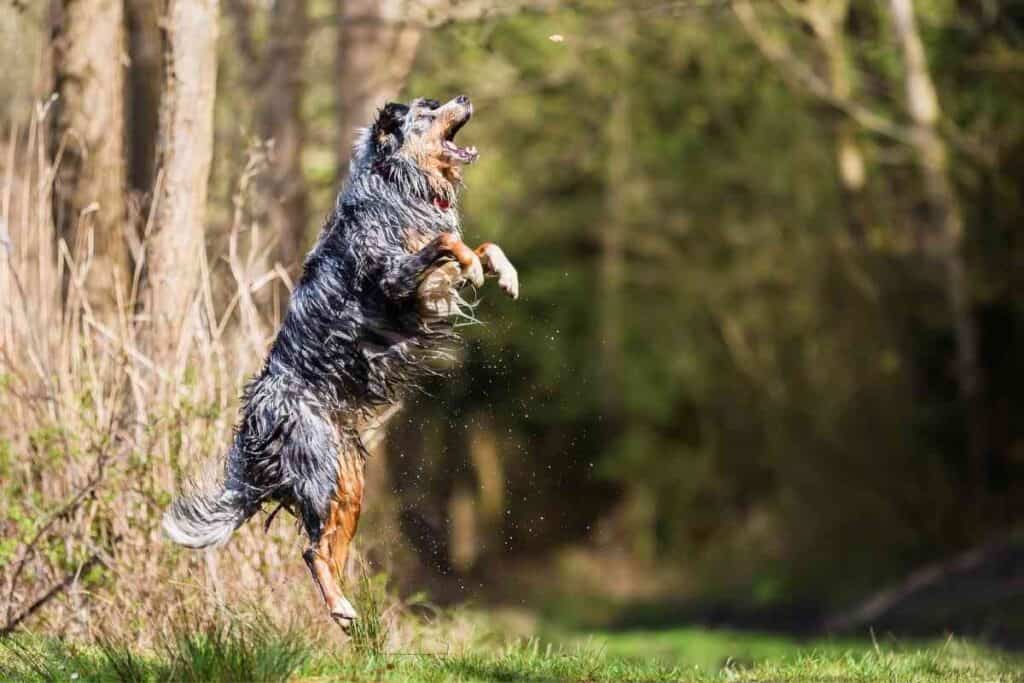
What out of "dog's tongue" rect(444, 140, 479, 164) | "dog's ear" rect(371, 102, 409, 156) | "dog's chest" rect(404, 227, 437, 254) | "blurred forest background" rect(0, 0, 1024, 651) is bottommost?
"blurred forest background" rect(0, 0, 1024, 651)

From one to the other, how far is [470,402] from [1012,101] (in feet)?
22.0

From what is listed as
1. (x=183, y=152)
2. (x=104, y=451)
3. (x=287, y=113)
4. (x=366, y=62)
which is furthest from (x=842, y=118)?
(x=104, y=451)

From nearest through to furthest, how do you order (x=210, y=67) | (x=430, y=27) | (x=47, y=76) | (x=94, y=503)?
(x=94, y=503), (x=210, y=67), (x=47, y=76), (x=430, y=27)

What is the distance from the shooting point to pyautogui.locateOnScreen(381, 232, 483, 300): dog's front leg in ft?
20.9

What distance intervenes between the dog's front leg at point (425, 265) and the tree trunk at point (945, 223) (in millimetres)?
11486

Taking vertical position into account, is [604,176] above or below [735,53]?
below

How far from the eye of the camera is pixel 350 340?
6719 mm

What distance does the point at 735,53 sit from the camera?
871 inches

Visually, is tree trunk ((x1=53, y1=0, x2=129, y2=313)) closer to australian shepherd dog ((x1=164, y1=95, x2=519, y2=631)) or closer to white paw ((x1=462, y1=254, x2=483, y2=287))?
australian shepherd dog ((x1=164, y1=95, x2=519, y2=631))

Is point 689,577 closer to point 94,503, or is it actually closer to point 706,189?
point 706,189

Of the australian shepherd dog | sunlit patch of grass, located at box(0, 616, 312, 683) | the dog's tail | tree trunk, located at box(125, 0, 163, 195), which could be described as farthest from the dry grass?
tree trunk, located at box(125, 0, 163, 195)

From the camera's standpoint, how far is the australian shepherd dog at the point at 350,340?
21.6ft

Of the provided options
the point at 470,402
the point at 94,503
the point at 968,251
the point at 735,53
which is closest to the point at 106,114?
the point at 94,503

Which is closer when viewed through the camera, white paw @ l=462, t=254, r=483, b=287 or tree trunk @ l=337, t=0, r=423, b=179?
white paw @ l=462, t=254, r=483, b=287
